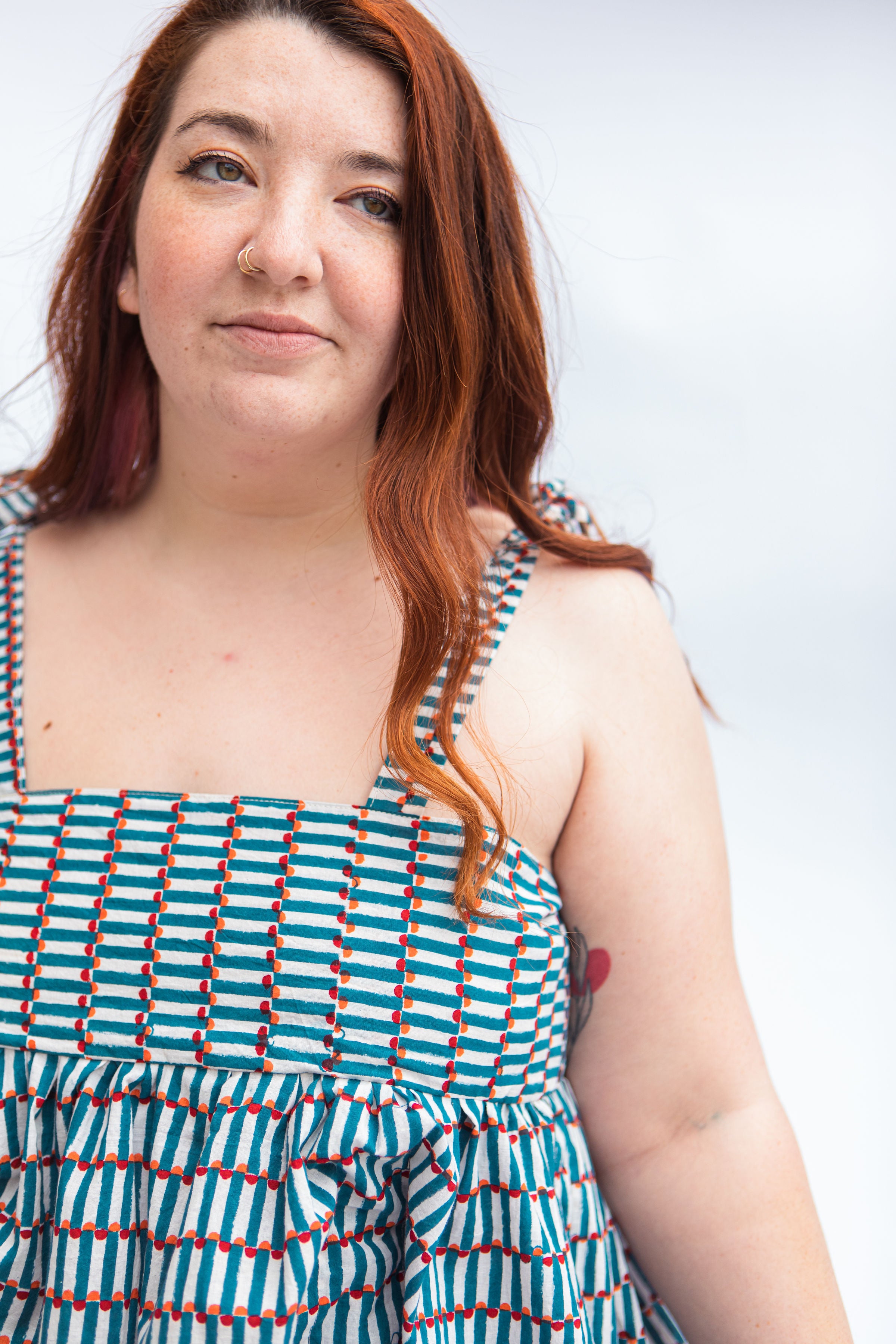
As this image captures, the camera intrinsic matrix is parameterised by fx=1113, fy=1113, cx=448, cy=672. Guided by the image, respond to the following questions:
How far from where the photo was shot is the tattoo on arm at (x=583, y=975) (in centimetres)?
109

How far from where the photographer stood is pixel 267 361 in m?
1.00

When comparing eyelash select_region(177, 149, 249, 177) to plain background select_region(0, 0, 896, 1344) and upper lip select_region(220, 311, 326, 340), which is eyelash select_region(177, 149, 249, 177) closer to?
A: upper lip select_region(220, 311, 326, 340)

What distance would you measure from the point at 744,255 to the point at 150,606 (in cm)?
101

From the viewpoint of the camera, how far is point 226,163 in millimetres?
1013

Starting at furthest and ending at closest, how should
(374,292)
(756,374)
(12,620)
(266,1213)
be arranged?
(756,374)
(12,620)
(374,292)
(266,1213)

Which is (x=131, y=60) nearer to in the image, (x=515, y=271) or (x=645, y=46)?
(x=515, y=271)

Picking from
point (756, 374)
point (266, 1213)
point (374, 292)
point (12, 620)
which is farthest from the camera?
point (756, 374)

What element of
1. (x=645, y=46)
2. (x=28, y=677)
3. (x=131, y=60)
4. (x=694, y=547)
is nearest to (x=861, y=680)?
(x=694, y=547)

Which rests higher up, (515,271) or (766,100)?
(766,100)

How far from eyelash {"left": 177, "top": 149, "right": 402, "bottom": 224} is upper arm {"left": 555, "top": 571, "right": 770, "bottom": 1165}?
443 mm

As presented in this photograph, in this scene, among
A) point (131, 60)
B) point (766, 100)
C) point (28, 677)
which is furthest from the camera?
point (766, 100)

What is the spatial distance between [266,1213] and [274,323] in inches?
29.8

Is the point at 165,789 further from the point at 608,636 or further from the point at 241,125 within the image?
the point at 241,125

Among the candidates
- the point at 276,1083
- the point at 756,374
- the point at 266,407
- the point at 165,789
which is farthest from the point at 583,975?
the point at 756,374
